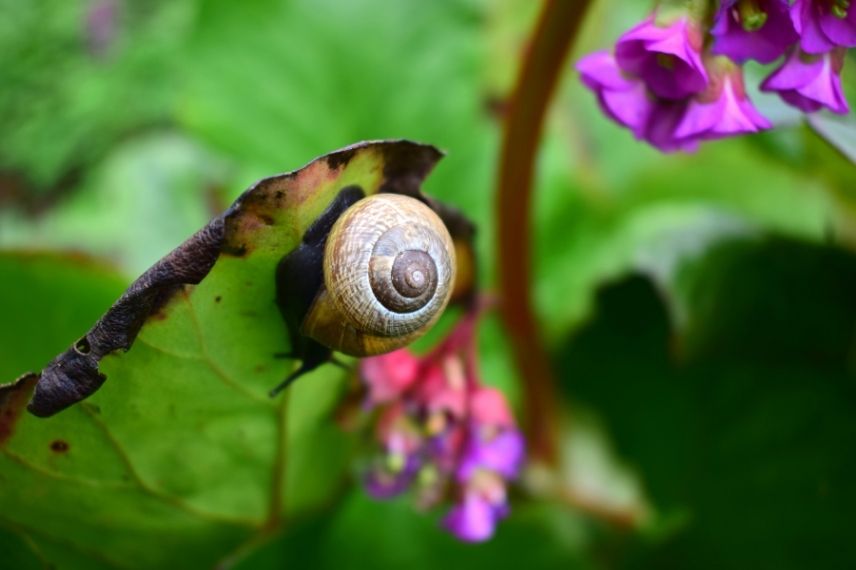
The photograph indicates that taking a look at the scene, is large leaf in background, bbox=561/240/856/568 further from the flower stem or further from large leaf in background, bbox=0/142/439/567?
large leaf in background, bbox=0/142/439/567

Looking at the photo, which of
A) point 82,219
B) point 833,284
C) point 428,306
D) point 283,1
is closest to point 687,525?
point 833,284

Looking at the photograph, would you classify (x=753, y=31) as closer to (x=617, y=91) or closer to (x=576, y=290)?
(x=617, y=91)

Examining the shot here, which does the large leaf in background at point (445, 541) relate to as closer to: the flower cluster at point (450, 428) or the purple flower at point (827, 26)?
the flower cluster at point (450, 428)

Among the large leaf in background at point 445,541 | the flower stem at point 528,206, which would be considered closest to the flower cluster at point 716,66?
the flower stem at point 528,206

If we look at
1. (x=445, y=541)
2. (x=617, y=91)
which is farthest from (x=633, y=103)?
(x=445, y=541)

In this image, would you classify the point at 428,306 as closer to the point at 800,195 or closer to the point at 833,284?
the point at 833,284

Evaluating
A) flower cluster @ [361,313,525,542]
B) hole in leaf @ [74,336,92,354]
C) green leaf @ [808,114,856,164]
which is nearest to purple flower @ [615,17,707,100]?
green leaf @ [808,114,856,164]
